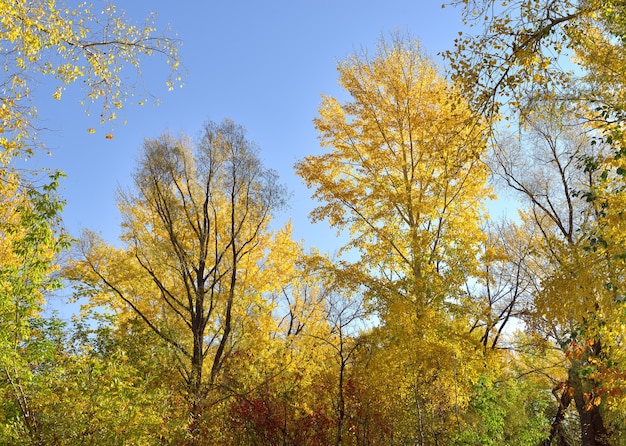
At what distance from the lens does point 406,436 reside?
28.6 feet

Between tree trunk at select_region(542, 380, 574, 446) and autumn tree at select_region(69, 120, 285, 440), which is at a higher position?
autumn tree at select_region(69, 120, 285, 440)

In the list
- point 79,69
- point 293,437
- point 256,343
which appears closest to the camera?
point 79,69

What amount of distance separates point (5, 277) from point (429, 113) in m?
7.49

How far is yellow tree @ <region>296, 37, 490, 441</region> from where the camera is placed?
322 inches

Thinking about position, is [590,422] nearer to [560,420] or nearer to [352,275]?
[560,420]

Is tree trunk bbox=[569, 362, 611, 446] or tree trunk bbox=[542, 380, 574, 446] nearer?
tree trunk bbox=[569, 362, 611, 446]

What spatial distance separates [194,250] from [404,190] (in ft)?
15.0

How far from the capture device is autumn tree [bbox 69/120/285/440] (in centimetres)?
1010

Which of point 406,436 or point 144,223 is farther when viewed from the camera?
point 144,223

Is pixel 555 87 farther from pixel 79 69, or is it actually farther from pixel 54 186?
pixel 54 186

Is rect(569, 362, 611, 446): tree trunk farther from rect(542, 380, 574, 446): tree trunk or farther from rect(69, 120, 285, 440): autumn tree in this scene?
rect(69, 120, 285, 440): autumn tree

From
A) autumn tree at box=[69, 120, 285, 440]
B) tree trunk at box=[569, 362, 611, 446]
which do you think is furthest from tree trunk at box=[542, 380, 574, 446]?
autumn tree at box=[69, 120, 285, 440]

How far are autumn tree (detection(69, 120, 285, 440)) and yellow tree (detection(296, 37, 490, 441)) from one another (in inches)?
68.4

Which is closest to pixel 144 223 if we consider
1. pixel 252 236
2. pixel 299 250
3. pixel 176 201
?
pixel 176 201
